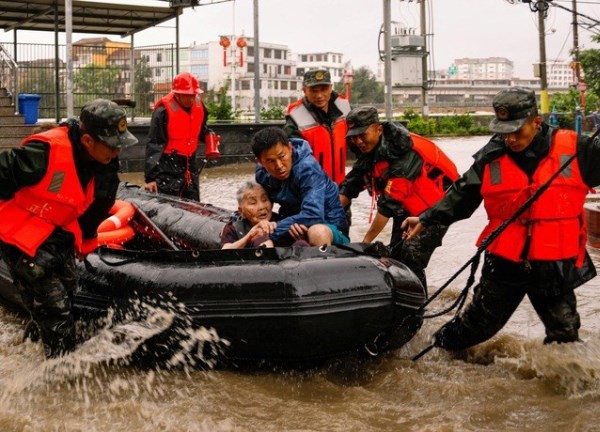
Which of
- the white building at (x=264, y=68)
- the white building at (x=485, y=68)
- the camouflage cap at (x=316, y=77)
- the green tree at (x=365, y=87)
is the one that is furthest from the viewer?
the white building at (x=485, y=68)

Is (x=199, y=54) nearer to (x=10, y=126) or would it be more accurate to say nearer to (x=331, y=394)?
(x=10, y=126)

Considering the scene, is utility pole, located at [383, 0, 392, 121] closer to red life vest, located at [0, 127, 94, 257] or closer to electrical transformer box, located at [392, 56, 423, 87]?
electrical transformer box, located at [392, 56, 423, 87]

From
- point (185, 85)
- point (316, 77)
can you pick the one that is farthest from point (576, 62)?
point (316, 77)

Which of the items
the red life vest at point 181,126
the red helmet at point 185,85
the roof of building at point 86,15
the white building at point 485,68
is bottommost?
the red life vest at point 181,126

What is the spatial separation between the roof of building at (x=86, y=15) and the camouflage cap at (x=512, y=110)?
44.4ft

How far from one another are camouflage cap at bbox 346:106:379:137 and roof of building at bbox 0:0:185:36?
39.8 ft

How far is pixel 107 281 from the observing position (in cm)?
527

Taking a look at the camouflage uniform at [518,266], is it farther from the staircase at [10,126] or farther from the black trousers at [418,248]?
the staircase at [10,126]

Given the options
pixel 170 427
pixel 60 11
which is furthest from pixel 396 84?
pixel 170 427

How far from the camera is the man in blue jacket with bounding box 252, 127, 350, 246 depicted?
5.08 meters

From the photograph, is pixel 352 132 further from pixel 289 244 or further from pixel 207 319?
pixel 207 319

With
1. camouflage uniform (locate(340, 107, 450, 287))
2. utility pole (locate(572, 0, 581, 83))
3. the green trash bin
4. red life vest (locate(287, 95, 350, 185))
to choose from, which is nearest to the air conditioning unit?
the green trash bin

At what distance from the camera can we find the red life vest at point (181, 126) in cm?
797

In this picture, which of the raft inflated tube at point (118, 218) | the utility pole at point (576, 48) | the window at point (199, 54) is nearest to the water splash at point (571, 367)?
the raft inflated tube at point (118, 218)
